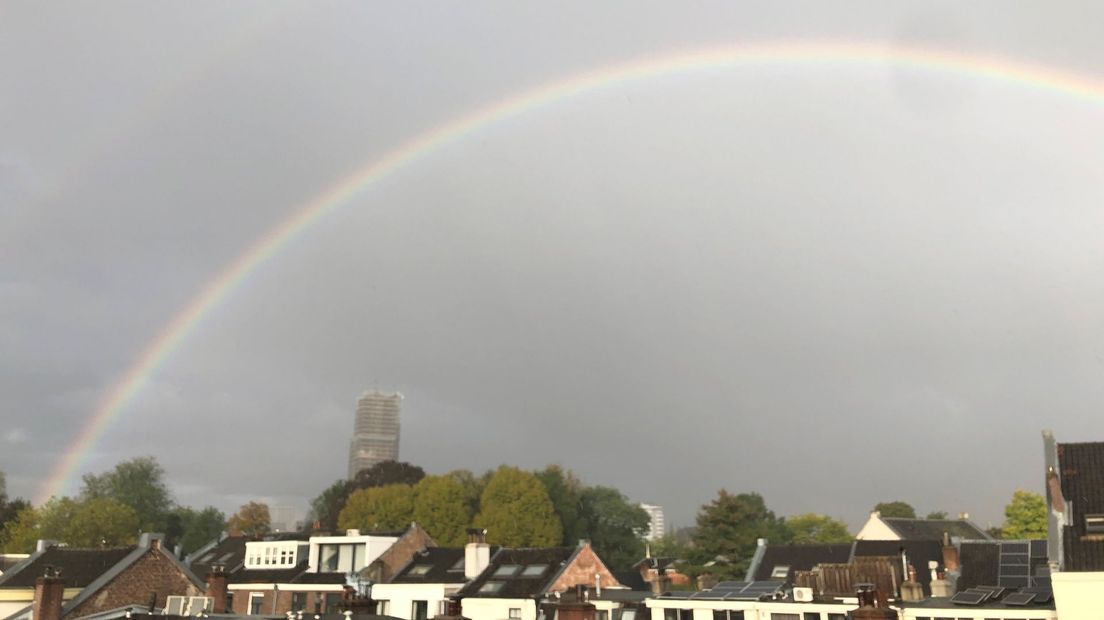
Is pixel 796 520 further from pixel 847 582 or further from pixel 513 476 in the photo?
pixel 847 582

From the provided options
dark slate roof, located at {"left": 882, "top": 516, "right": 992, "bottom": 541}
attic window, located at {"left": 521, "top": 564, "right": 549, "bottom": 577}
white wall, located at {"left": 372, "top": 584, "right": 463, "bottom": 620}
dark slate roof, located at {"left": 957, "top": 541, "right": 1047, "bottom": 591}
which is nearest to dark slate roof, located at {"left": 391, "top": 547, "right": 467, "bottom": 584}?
white wall, located at {"left": 372, "top": 584, "right": 463, "bottom": 620}

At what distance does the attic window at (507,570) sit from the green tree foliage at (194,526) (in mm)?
80552

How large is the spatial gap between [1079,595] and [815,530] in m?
115

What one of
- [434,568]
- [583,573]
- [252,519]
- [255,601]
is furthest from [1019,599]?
[252,519]

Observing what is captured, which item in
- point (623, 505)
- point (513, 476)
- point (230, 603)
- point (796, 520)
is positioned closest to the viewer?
point (230, 603)

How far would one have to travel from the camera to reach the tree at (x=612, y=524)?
4616 inches

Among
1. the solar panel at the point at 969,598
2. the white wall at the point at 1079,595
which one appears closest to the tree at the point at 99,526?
the solar panel at the point at 969,598

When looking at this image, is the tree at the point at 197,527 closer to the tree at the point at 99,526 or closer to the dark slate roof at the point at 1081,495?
the tree at the point at 99,526

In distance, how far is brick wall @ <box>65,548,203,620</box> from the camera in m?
44.0

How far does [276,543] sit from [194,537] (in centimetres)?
6619

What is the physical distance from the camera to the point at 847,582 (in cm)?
4494

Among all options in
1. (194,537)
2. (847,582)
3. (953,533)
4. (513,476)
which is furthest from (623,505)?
(847,582)

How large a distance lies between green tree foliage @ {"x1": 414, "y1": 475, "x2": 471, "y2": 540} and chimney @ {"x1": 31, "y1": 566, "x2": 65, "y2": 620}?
65.4 m

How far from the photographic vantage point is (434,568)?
214 feet
